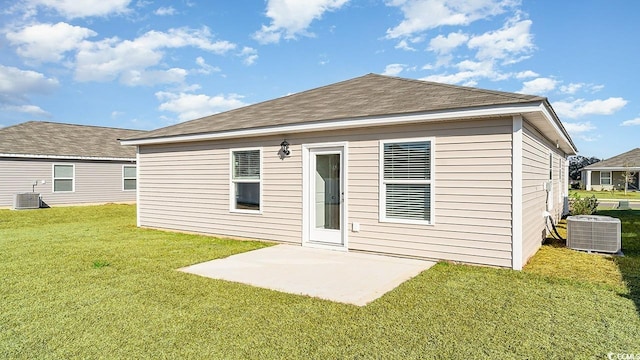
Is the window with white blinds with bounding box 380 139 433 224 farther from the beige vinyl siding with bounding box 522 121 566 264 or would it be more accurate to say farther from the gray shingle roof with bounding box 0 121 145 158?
the gray shingle roof with bounding box 0 121 145 158

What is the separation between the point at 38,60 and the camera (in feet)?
61.2

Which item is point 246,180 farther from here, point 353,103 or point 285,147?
point 353,103

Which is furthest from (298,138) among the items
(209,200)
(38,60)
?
(38,60)

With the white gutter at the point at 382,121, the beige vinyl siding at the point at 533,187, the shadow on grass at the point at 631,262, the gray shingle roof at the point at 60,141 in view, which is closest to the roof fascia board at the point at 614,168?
the shadow on grass at the point at 631,262

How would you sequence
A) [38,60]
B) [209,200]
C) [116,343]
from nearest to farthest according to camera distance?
[116,343], [209,200], [38,60]

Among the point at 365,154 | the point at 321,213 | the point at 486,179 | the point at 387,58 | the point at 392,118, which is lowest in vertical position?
the point at 321,213

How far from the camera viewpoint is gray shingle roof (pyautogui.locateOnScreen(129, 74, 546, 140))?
5.81 metres

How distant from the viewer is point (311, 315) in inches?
140

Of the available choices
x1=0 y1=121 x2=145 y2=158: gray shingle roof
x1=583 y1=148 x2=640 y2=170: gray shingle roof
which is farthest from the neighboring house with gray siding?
x1=583 y1=148 x2=640 y2=170: gray shingle roof

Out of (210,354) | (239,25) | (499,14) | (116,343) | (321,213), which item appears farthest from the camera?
(239,25)

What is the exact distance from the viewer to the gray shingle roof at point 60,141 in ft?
54.5

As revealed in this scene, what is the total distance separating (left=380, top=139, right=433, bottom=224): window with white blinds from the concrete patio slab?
31.0 inches

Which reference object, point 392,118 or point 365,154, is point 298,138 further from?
point 392,118

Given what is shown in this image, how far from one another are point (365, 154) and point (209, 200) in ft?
14.2
